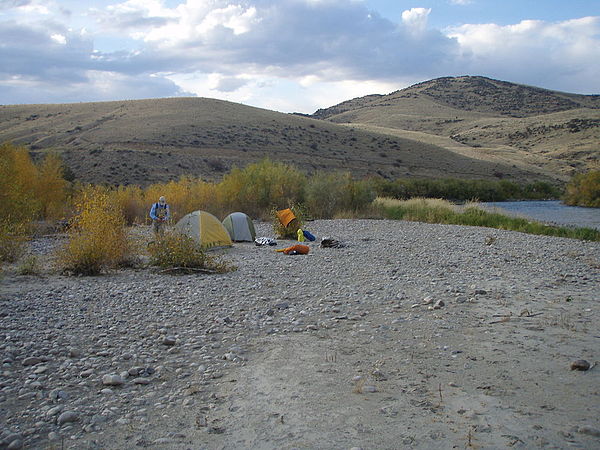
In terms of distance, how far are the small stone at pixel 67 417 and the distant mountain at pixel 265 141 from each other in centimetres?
3543

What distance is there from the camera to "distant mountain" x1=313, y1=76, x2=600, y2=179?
76.3m

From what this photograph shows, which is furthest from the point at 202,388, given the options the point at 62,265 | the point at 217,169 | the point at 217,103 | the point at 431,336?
the point at 217,103

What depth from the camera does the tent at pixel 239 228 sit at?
752 inches

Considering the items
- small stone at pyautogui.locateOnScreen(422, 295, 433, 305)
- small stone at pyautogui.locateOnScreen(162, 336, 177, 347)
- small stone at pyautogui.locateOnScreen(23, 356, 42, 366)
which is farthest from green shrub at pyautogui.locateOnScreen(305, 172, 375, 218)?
small stone at pyautogui.locateOnScreen(23, 356, 42, 366)

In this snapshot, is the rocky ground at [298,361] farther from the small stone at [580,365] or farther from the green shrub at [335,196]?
the green shrub at [335,196]

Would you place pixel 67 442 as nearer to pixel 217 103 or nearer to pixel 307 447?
pixel 307 447

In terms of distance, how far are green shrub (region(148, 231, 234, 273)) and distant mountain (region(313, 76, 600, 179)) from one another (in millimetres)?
65595

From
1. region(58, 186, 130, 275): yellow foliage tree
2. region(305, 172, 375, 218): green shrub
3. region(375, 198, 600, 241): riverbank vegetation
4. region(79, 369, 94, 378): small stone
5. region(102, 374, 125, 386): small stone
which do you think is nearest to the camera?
region(102, 374, 125, 386): small stone

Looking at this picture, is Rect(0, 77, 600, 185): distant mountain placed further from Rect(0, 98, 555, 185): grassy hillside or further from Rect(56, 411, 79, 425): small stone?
Rect(56, 411, 79, 425): small stone

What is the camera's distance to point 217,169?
4528 centimetres

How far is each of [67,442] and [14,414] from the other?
84 centimetres

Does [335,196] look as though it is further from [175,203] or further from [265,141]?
[265,141]

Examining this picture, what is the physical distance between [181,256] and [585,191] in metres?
44.3

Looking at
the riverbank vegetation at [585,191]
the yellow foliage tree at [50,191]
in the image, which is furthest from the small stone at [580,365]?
the riverbank vegetation at [585,191]
